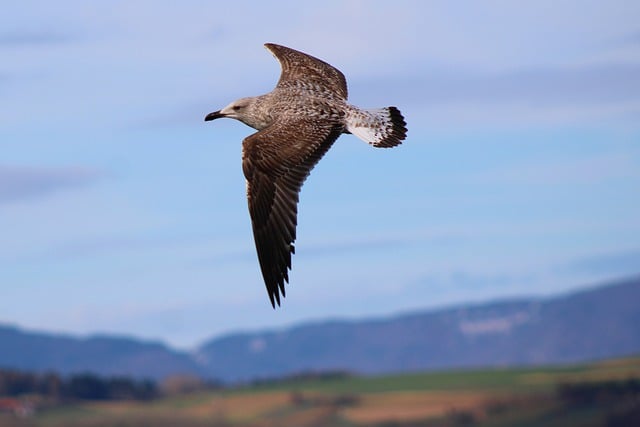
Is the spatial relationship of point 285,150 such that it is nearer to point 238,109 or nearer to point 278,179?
point 278,179

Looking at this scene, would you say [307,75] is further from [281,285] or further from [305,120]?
[281,285]

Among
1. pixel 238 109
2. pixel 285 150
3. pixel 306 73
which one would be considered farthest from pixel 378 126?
pixel 306 73

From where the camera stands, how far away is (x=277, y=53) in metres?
32.3

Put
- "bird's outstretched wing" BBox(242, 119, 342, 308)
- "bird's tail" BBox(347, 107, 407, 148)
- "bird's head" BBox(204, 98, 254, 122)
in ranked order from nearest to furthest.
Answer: "bird's outstretched wing" BBox(242, 119, 342, 308) → "bird's tail" BBox(347, 107, 407, 148) → "bird's head" BBox(204, 98, 254, 122)

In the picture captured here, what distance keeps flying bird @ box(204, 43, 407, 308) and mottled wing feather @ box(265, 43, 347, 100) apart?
2074 millimetres

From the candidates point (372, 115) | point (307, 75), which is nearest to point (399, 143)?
point (372, 115)

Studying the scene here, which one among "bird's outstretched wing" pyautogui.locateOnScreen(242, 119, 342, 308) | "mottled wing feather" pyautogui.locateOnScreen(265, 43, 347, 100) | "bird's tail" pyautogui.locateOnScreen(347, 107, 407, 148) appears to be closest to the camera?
"bird's outstretched wing" pyautogui.locateOnScreen(242, 119, 342, 308)

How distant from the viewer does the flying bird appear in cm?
2661

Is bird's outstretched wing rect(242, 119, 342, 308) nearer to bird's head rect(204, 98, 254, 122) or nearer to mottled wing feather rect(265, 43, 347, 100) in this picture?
bird's head rect(204, 98, 254, 122)

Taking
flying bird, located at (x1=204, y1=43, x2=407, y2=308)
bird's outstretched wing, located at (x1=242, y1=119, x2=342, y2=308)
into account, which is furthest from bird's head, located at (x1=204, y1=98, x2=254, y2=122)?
bird's outstretched wing, located at (x1=242, y1=119, x2=342, y2=308)

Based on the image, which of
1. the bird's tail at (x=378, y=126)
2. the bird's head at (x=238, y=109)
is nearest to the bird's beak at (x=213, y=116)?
the bird's head at (x=238, y=109)

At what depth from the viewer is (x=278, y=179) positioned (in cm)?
2691

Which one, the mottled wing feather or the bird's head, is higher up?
the mottled wing feather

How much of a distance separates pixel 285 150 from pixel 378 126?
1.73 metres
